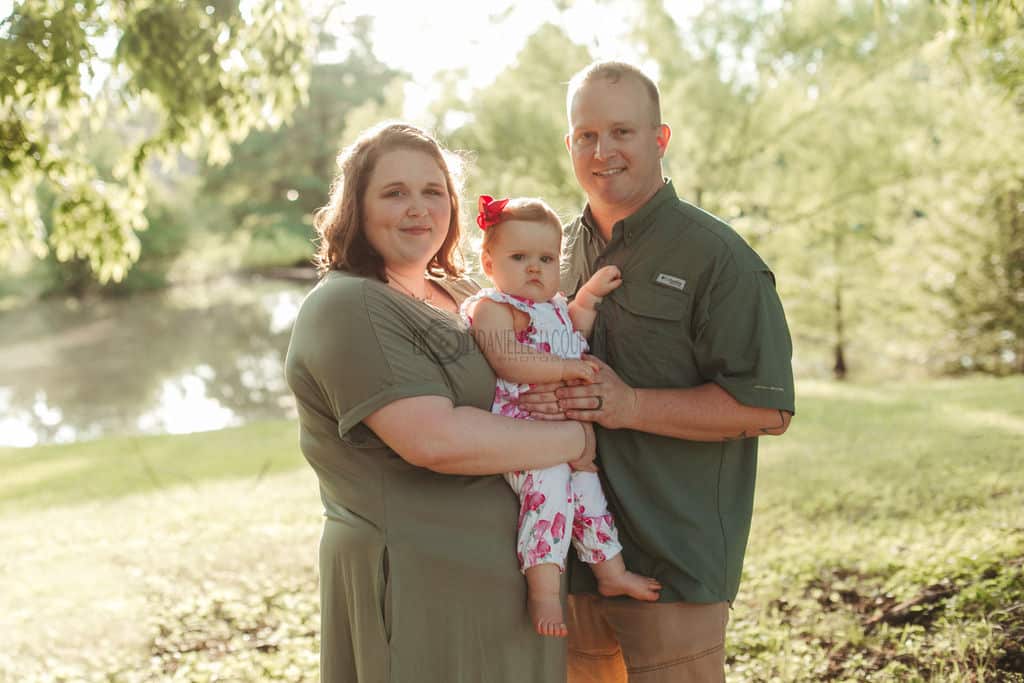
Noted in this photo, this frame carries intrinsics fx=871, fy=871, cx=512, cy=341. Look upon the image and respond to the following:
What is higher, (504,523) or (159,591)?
(504,523)

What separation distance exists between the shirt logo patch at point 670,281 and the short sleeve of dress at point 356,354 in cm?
77

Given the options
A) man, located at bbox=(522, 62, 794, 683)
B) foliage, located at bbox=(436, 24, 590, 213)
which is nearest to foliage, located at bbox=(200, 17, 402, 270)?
foliage, located at bbox=(436, 24, 590, 213)

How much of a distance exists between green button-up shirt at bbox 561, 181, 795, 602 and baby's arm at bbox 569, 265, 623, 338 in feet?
0.11

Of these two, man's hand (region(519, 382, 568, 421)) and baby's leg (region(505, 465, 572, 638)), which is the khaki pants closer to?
baby's leg (region(505, 465, 572, 638))

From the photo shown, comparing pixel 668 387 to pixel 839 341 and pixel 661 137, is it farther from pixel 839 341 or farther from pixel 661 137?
pixel 839 341

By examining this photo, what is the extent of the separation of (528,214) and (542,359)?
0.45 meters

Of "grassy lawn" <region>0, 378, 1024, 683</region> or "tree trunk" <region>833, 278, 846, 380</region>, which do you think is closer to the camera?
"grassy lawn" <region>0, 378, 1024, 683</region>

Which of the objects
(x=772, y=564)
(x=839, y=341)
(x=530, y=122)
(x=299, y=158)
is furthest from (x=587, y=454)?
(x=299, y=158)

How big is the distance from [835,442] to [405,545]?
7.41 m

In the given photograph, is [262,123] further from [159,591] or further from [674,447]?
[674,447]

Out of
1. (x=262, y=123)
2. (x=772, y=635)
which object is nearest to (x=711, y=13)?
(x=262, y=123)

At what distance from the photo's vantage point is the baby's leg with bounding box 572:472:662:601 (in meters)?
2.62

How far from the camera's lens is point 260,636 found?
5.20 m

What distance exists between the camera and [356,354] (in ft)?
7.13
